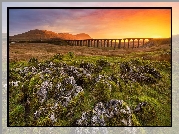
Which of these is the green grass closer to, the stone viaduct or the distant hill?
the stone viaduct

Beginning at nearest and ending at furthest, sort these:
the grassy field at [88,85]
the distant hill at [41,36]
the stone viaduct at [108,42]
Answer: the grassy field at [88,85], the distant hill at [41,36], the stone viaduct at [108,42]

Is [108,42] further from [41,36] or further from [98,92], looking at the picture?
[41,36]

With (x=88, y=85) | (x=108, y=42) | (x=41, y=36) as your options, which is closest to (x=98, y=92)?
(x=88, y=85)

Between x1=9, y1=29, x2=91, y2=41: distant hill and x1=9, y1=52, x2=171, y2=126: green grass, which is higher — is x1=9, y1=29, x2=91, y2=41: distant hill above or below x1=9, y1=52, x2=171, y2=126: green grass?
above

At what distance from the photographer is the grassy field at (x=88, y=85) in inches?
321

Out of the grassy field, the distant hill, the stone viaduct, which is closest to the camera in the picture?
the grassy field

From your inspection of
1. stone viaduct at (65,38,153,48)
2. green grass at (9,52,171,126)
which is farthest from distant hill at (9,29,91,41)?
green grass at (9,52,171,126)

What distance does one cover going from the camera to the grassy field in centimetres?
816

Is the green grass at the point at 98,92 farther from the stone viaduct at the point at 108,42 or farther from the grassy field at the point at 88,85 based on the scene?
the stone viaduct at the point at 108,42

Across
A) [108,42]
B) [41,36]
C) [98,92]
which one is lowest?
[98,92]

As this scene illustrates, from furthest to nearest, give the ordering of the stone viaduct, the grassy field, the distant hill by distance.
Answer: the stone viaduct → the distant hill → the grassy field

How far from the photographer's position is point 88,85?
8375 millimetres

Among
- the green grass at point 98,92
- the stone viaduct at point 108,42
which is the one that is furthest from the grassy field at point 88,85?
the stone viaduct at point 108,42

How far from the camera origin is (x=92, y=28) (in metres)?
8.51
